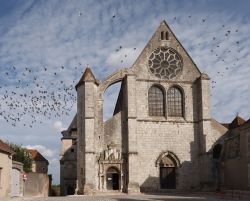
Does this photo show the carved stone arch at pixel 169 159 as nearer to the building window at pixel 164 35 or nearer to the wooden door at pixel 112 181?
the wooden door at pixel 112 181

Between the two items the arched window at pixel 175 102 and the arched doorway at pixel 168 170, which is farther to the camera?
the arched window at pixel 175 102

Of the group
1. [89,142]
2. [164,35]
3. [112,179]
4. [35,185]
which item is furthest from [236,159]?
[35,185]

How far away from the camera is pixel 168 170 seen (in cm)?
3622

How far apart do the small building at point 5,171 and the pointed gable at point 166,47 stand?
15.0 m

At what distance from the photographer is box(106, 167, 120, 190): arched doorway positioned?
34938 millimetres

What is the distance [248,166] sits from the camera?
93.2 feet

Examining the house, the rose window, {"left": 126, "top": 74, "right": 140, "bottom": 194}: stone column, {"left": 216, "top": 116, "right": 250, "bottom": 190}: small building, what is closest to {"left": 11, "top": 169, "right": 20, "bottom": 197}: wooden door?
the house

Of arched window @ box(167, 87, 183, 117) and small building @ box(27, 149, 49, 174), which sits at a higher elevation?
arched window @ box(167, 87, 183, 117)

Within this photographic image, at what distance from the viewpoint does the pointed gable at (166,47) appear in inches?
1459

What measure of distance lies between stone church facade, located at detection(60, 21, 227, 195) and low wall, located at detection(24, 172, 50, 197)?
114 inches

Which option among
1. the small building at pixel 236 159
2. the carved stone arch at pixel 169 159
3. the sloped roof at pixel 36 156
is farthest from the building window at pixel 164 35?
the sloped roof at pixel 36 156

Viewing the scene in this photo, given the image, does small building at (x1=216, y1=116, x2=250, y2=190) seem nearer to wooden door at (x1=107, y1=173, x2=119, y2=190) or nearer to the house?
A: wooden door at (x1=107, y1=173, x2=119, y2=190)

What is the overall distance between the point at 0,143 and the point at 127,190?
1235cm

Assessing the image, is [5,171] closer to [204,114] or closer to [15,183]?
[15,183]
